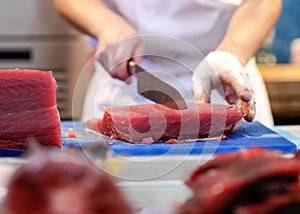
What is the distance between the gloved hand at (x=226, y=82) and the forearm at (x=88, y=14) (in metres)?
0.41

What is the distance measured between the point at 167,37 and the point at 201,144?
2.61ft

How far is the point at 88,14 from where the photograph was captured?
201 cm

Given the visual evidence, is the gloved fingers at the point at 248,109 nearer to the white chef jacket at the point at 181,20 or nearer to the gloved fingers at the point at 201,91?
the gloved fingers at the point at 201,91

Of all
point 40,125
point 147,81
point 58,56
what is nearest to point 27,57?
point 58,56

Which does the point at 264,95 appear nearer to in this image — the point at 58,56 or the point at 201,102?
the point at 201,102

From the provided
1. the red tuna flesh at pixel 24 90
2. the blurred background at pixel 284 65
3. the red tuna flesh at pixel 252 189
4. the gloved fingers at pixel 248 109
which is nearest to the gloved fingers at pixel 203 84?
the gloved fingers at pixel 248 109

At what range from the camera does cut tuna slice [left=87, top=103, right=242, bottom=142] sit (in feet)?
4.61

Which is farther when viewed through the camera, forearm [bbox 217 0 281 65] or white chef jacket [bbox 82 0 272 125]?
white chef jacket [bbox 82 0 272 125]

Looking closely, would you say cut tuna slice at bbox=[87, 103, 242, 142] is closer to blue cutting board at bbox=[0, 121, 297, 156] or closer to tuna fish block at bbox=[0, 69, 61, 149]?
blue cutting board at bbox=[0, 121, 297, 156]

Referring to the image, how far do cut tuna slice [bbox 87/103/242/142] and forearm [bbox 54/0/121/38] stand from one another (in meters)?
0.52

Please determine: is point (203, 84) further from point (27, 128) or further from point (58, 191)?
point (58, 191)

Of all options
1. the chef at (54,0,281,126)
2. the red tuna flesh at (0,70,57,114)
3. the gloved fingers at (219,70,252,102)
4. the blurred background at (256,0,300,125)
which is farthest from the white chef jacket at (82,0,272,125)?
the blurred background at (256,0,300,125)

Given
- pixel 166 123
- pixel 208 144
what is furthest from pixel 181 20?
pixel 208 144

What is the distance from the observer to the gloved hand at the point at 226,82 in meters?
1.54
